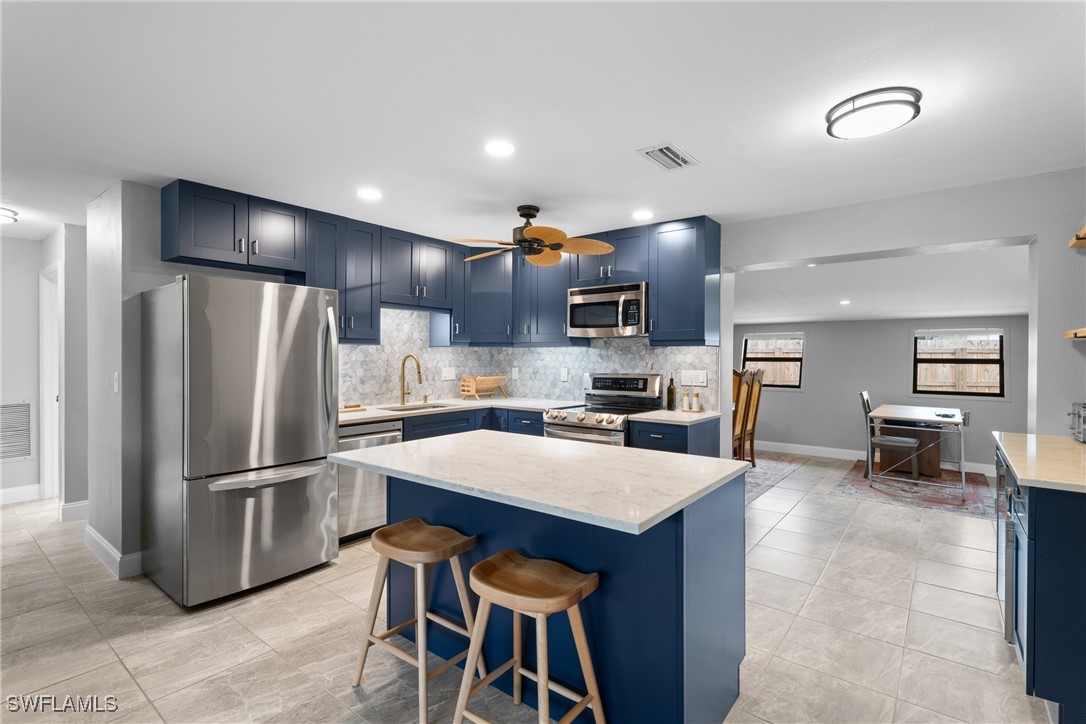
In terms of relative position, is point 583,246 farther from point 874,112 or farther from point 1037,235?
point 1037,235

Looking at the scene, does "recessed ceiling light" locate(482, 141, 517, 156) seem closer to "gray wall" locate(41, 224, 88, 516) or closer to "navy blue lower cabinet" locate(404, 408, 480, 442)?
"navy blue lower cabinet" locate(404, 408, 480, 442)

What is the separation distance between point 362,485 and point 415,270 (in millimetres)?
1929

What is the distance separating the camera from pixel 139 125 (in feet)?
7.84

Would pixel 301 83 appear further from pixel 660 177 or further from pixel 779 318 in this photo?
pixel 779 318

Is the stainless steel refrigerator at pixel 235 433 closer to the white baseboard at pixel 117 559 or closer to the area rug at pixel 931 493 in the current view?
the white baseboard at pixel 117 559

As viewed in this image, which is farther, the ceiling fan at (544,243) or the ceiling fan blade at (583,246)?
the ceiling fan blade at (583,246)

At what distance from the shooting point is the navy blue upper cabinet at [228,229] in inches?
124

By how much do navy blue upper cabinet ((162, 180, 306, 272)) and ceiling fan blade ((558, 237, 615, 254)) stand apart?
196cm

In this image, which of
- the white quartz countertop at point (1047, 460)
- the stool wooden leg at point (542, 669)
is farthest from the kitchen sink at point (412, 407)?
the white quartz countertop at point (1047, 460)

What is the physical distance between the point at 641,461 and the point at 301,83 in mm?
2007

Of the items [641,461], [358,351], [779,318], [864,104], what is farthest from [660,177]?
[779,318]

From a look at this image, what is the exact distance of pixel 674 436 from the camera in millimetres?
3793

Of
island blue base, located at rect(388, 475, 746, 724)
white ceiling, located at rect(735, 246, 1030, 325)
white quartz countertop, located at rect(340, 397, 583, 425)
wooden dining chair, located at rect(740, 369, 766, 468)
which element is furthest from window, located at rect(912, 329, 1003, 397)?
island blue base, located at rect(388, 475, 746, 724)

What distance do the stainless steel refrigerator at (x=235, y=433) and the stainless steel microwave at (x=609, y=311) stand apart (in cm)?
209
